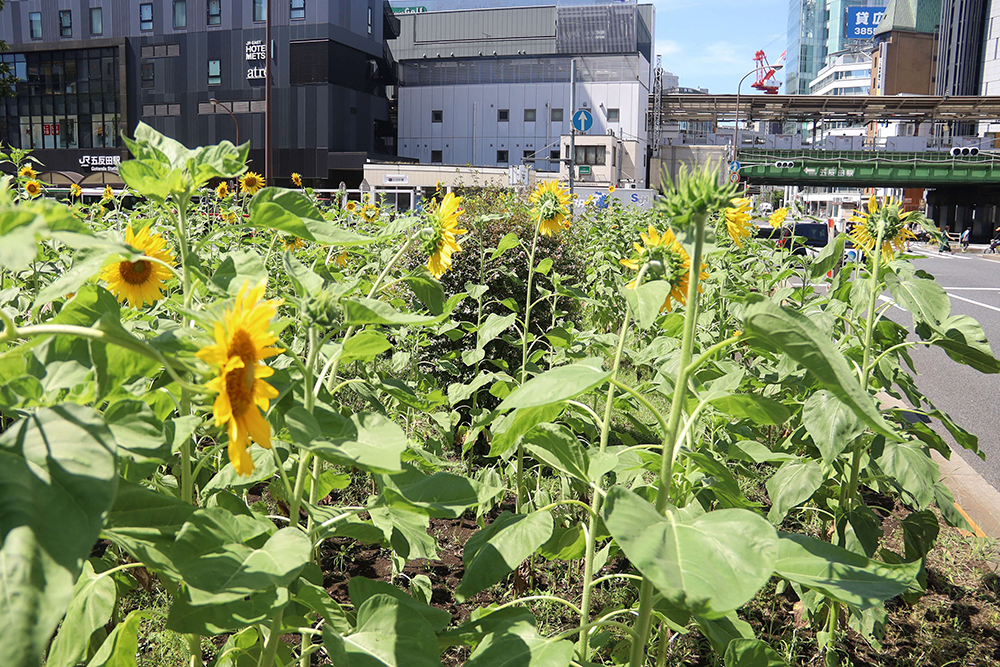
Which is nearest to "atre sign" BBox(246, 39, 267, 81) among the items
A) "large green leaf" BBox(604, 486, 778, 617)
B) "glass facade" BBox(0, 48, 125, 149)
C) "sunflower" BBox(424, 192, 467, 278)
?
"glass facade" BBox(0, 48, 125, 149)

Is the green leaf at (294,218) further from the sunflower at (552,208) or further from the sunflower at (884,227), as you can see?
the sunflower at (552,208)

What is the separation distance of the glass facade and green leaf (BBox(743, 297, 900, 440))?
5476 cm

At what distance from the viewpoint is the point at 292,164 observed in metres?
46.9

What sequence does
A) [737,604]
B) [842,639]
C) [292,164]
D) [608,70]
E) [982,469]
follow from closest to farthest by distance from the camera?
1. [737,604]
2. [842,639]
3. [982,469]
4. [292,164]
5. [608,70]

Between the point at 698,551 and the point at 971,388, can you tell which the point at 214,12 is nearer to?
the point at 971,388

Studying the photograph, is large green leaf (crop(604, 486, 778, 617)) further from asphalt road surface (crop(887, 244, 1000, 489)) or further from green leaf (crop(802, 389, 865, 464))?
asphalt road surface (crop(887, 244, 1000, 489))

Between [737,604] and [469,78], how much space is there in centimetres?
5535

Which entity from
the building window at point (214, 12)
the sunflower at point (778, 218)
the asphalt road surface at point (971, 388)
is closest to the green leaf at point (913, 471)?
A: the asphalt road surface at point (971, 388)

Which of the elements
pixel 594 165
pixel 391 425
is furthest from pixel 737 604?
pixel 594 165

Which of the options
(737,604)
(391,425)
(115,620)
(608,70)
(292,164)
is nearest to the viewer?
(737,604)

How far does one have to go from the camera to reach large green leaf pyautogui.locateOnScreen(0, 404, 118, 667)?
651mm

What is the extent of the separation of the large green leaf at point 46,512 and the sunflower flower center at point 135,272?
0.98 metres

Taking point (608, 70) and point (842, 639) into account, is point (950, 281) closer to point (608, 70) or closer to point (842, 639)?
point (842, 639)

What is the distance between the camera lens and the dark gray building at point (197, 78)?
4641 centimetres
